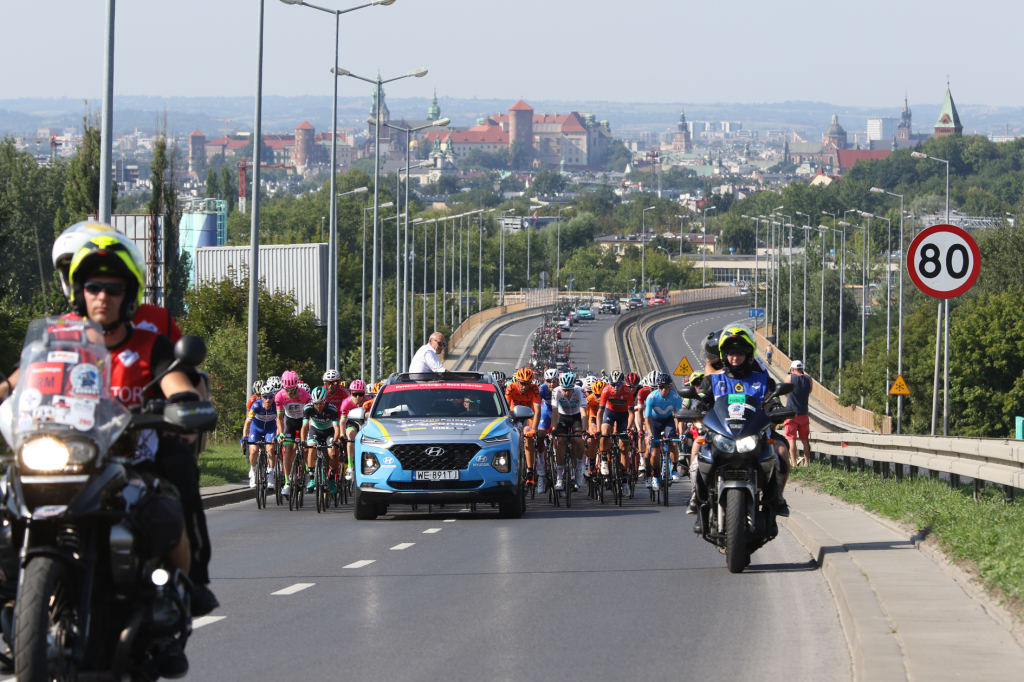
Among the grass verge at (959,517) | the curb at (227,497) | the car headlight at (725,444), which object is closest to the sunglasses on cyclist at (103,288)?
the grass verge at (959,517)

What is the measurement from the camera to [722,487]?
34.7 ft

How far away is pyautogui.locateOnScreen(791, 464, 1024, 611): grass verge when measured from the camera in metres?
8.93

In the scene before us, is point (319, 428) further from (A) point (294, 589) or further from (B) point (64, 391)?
(B) point (64, 391)

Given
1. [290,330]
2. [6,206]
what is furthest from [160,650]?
[290,330]

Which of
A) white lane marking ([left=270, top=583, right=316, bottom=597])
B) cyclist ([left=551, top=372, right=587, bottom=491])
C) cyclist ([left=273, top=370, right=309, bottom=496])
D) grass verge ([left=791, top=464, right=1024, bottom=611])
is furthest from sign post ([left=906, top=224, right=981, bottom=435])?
cyclist ([left=273, top=370, right=309, bottom=496])

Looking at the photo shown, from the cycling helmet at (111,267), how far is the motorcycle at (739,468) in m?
5.45

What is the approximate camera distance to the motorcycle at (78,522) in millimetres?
5152

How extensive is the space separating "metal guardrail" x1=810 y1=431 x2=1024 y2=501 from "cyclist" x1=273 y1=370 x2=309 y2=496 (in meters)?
7.73

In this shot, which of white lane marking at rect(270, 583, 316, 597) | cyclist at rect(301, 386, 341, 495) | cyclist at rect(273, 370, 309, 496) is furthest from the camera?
cyclist at rect(301, 386, 341, 495)

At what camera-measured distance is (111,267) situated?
593 cm

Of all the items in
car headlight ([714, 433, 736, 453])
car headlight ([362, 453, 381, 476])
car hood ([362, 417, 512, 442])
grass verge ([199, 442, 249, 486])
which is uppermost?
car headlight ([714, 433, 736, 453])

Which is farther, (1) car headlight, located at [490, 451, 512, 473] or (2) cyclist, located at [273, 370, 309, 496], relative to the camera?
(2) cyclist, located at [273, 370, 309, 496]

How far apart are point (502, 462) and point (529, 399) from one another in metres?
3.96

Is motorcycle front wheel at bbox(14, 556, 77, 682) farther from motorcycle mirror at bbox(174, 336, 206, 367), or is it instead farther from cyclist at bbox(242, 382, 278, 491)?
cyclist at bbox(242, 382, 278, 491)
